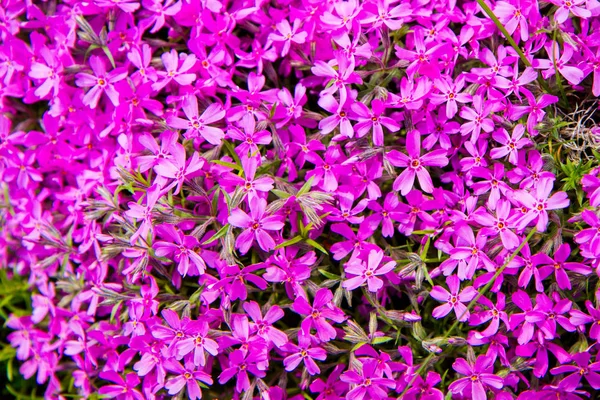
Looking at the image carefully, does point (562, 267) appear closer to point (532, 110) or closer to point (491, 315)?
point (491, 315)

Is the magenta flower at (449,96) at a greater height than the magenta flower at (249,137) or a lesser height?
greater

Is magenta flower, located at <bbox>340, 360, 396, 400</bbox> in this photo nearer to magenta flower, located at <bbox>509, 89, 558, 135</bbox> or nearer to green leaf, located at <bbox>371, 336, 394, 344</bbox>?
green leaf, located at <bbox>371, 336, 394, 344</bbox>

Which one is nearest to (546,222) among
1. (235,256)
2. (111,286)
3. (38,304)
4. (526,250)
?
(526,250)


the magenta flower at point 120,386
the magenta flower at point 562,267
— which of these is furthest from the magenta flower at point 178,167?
the magenta flower at point 562,267

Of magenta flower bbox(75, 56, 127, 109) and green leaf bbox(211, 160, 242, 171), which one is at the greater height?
magenta flower bbox(75, 56, 127, 109)

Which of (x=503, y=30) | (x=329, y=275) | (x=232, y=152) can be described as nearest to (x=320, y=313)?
(x=329, y=275)

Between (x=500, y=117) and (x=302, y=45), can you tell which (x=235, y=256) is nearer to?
(x=302, y=45)

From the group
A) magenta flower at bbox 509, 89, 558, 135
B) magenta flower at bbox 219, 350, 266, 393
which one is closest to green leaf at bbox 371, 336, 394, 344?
magenta flower at bbox 219, 350, 266, 393

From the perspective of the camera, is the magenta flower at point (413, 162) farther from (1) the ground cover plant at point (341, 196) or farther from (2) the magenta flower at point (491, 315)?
(2) the magenta flower at point (491, 315)

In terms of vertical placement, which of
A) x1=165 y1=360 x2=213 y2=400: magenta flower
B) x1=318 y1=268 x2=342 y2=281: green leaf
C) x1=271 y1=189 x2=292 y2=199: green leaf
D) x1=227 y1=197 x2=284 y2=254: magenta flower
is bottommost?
x1=165 y1=360 x2=213 y2=400: magenta flower

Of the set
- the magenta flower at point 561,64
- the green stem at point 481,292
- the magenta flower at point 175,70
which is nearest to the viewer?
the green stem at point 481,292
